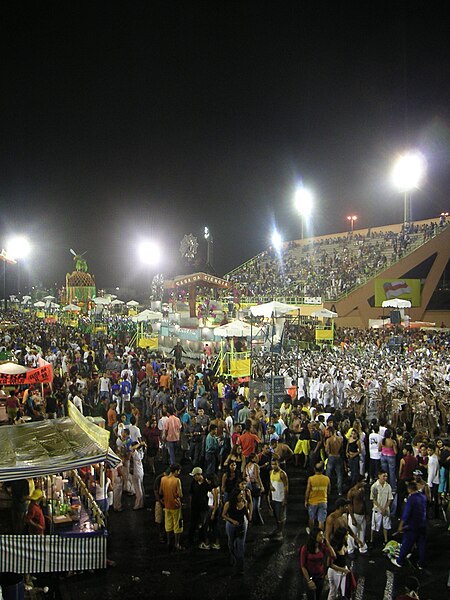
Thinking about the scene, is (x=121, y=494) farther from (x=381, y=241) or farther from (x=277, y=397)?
(x=381, y=241)

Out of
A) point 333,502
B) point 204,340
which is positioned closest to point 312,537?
point 333,502

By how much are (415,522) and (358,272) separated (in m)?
29.7

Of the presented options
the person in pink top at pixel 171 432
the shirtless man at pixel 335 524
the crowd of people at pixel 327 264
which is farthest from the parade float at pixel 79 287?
the shirtless man at pixel 335 524

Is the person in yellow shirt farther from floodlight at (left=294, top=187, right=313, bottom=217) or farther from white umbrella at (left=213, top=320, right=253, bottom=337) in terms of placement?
floodlight at (left=294, top=187, right=313, bottom=217)

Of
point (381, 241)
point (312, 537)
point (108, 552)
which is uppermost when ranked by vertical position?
point (381, 241)

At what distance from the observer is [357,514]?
700cm

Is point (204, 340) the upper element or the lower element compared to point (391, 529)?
upper

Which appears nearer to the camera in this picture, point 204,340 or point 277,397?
point 277,397

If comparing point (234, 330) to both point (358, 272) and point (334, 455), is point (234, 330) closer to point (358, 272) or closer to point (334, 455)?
point (334, 455)

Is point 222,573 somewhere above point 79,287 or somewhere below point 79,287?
below

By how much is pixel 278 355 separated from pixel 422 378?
630cm

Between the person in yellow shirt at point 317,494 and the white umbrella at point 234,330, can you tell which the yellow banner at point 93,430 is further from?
the white umbrella at point 234,330

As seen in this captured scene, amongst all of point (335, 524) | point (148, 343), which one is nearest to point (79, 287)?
point (148, 343)

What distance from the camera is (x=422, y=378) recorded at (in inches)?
583
